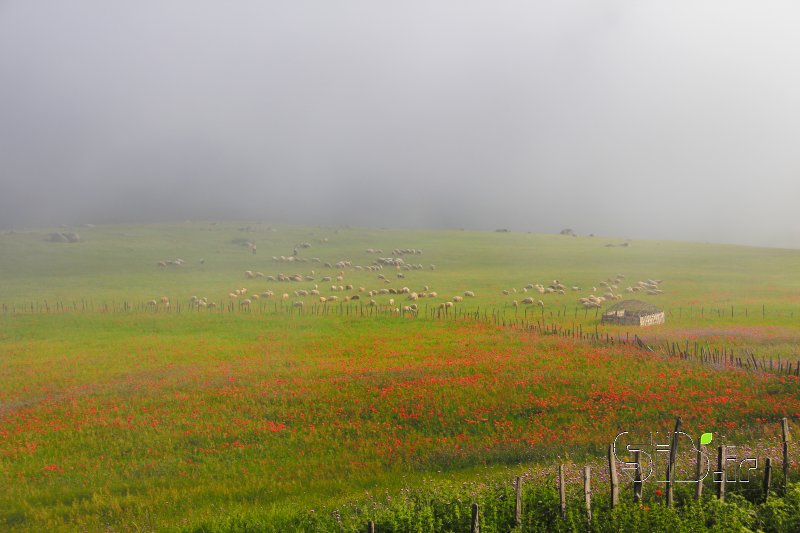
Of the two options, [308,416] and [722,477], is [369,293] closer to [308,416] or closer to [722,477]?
[308,416]

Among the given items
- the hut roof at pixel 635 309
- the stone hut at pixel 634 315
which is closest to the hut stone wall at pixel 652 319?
the stone hut at pixel 634 315

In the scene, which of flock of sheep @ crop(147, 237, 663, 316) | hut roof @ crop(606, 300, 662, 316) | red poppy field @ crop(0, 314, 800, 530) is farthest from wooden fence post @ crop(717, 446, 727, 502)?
flock of sheep @ crop(147, 237, 663, 316)

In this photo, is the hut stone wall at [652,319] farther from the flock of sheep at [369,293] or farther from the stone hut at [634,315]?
the flock of sheep at [369,293]

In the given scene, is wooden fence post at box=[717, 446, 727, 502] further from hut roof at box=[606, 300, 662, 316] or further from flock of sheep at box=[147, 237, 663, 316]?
flock of sheep at box=[147, 237, 663, 316]

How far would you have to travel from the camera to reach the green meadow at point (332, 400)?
1806 cm

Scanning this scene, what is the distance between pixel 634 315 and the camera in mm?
50969

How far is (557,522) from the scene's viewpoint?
13914 mm

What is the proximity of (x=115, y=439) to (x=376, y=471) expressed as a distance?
36.5ft

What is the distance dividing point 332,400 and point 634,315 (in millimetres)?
32447

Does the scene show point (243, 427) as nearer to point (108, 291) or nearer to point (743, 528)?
point (743, 528)

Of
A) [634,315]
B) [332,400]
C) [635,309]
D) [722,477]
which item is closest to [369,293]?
[635,309]

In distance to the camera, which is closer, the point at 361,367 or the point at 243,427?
the point at 243,427

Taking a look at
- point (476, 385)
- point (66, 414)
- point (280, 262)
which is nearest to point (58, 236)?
point (280, 262)

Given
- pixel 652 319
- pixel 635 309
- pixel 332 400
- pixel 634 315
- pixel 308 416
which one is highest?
pixel 635 309
